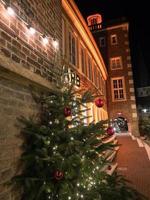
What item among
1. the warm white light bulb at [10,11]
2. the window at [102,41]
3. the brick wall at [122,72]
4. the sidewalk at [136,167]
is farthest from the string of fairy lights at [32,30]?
the window at [102,41]

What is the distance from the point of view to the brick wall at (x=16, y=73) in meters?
2.70

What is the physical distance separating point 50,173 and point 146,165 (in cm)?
535

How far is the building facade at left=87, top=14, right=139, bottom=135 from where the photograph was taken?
18.4 meters

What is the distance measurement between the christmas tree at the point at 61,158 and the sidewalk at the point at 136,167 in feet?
7.51

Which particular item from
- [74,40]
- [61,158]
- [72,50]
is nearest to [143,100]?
[74,40]

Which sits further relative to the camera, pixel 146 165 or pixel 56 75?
pixel 146 165

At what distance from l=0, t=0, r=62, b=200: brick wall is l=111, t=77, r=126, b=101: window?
1553 cm

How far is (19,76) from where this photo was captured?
297 cm

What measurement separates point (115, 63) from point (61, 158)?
58.6 ft

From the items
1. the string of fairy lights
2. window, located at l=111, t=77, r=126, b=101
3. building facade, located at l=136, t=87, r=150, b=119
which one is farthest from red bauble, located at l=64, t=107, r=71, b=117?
building facade, located at l=136, t=87, r=150, b=119

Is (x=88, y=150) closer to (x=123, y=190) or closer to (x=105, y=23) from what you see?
(x=123, y=190)

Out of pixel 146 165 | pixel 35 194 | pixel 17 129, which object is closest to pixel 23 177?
pixel 35 194

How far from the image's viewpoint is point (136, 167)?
708 cm

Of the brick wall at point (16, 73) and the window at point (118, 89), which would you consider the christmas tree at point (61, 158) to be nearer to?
the brick wall at point (16, 73)
